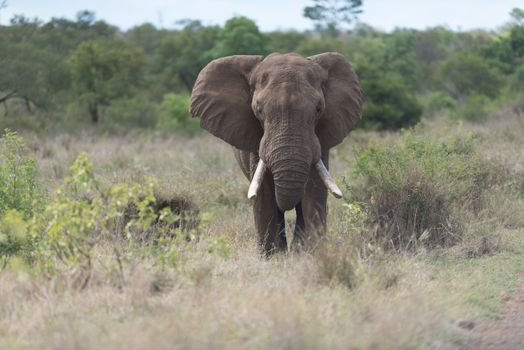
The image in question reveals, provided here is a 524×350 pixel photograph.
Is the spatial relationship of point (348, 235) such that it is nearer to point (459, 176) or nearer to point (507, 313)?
point (507, 313)

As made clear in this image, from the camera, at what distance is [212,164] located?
17.0 meters

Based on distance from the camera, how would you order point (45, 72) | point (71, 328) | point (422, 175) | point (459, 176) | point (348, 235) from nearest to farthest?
1. point (71, 328)
2. point (348, 235)
3. point (422, 175)
4. point (459, 176)
5. point (45, 72)

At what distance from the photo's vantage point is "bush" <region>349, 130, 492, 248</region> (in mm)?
9961

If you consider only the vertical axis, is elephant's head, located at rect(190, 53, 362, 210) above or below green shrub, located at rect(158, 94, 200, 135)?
above

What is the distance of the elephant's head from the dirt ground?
2.06 meters

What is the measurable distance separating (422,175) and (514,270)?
1.95 metres

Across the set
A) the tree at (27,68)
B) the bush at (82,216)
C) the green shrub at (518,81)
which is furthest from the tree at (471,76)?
the bush at (82,216)

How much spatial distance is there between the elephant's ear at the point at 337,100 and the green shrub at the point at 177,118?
1764 centimetres

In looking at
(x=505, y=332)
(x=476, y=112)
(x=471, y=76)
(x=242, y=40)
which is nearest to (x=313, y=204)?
(x=505, y=332)

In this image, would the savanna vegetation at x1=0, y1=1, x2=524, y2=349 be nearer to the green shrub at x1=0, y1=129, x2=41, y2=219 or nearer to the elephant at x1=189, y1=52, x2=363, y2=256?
the green shrub at x1=0, y1=129, x2=41, y2=219

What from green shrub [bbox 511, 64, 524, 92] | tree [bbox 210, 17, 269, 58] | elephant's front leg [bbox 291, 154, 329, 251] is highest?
elephant's front leg [bbox 291, 154, 329, 251]

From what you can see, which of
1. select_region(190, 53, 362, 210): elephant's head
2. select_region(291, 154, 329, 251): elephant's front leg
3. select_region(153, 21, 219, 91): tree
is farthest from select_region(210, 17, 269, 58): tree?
select_region(291, 154, 329, 251): elephant's front leg

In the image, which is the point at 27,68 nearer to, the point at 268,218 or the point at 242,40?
the point at 242,40

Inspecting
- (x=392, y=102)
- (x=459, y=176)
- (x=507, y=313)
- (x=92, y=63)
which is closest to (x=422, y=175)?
(x=459, y=176)
